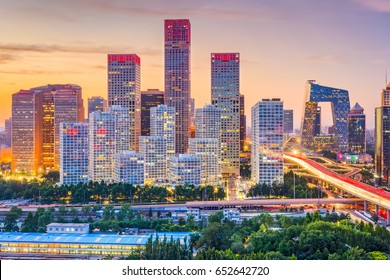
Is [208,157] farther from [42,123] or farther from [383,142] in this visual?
[42,123]

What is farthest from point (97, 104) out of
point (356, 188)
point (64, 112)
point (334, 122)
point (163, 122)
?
point (334, 122)

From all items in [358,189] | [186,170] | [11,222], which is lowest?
[11,222]

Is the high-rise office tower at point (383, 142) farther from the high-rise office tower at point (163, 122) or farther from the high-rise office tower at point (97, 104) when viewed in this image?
the high-rise office tower at point (97, 104)

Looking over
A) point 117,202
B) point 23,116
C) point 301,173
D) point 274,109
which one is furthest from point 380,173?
point 23,116

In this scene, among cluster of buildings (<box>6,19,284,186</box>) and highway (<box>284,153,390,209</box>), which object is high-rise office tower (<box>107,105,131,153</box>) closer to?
cluster of buildings (<box>6,19,284,186</box>)

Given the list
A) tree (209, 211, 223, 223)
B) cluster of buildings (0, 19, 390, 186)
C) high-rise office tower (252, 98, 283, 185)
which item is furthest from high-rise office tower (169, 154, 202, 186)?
tree (209, 211, 223, 223)

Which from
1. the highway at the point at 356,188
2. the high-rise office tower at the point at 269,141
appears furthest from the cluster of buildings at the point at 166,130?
the highway at the point at 356,188
